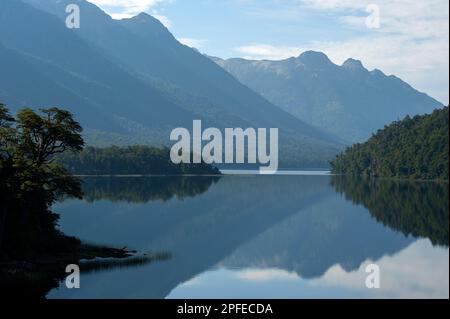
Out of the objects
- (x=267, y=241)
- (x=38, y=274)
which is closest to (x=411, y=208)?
(x=267, y=241)

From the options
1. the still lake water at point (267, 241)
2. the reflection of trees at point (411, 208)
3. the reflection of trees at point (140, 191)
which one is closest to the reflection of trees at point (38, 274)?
the still lake water at point (267, 241)

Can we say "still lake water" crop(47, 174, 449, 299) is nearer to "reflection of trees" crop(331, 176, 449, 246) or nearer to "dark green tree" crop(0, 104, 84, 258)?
"reflection of trees" crop(331, 176, 449, 246)

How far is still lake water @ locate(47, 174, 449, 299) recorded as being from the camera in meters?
51.5

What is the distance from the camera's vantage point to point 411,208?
108m

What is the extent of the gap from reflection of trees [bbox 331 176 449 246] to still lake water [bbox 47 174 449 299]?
0.22 meters

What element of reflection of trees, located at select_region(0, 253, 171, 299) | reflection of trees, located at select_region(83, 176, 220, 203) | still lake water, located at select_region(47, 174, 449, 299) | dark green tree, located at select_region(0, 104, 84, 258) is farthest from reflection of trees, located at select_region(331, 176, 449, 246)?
dark green tree, located at select_region(0, 104, 84, 258)

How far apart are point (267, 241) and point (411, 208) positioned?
35.5m

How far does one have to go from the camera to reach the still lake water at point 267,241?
51469 millimetres

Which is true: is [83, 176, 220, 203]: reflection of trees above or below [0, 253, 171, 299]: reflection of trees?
above

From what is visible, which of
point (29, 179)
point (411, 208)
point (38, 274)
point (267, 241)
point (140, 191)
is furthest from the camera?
point (140, 191)

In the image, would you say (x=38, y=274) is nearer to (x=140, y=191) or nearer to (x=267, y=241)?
(x=267, y=241)

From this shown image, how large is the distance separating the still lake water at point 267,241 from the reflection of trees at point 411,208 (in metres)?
0.22

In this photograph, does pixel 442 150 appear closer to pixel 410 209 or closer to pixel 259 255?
pixel 410 209

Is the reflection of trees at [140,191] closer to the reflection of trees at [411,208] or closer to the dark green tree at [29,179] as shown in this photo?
the reflection of trees at [411,208]
